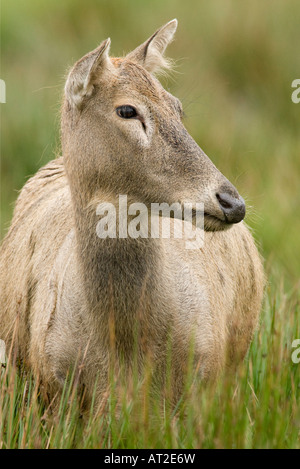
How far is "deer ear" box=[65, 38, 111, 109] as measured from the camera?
470 centimetres

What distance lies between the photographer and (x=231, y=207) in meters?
4.44

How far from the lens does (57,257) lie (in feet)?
18.0

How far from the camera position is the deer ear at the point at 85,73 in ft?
15.4

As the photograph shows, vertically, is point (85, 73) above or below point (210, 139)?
below

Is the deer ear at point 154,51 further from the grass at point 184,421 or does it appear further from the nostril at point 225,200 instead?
the grass at point 184,421

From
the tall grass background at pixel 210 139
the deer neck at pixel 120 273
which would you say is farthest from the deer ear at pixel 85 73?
the tall grass background at pixel 210 139

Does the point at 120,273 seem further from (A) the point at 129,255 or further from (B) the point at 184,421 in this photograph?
(B) the point at 184,421

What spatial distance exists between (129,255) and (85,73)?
1.02m

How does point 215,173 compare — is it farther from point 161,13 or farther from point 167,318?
point 161,13

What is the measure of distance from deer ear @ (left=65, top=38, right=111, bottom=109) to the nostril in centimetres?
97

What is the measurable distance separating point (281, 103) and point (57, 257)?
7.62 meters

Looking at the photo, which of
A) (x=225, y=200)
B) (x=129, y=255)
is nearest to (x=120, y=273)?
(x=129, y=255)

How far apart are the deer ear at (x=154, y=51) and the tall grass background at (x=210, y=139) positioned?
1.18 feet

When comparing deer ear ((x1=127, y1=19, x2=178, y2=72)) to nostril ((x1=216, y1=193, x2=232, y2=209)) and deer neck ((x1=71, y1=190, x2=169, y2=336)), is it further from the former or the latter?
nostril ((x1=216, y1=193, x2=232, y2=209))
